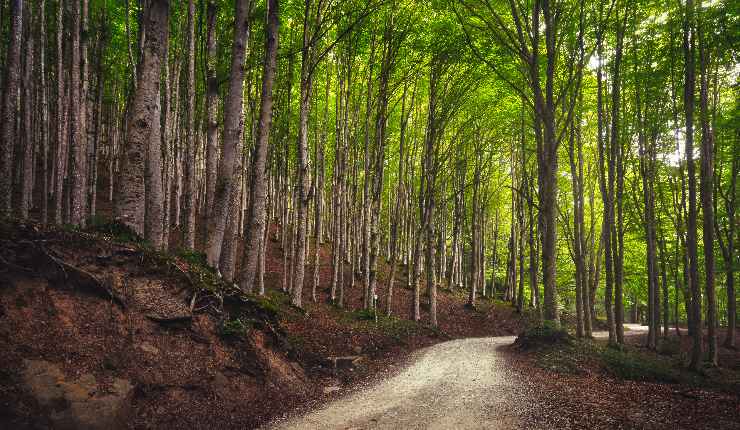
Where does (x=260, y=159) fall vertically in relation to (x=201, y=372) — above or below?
above

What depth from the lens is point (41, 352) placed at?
14.6 feet

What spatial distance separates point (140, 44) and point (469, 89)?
1382 cm

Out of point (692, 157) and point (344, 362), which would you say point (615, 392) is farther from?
point (692, 157)

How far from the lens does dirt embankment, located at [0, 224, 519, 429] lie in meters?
4.31

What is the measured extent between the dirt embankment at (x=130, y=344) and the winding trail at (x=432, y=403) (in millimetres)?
765

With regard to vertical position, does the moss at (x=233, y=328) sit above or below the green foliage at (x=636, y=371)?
above

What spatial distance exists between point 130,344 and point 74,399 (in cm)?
102

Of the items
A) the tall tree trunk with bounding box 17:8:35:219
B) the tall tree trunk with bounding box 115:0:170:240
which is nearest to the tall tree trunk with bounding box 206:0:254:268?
the tall tree trunk with bounding box 115:0:170:240

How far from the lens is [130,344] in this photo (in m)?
5.27

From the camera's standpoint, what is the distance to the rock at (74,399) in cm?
412

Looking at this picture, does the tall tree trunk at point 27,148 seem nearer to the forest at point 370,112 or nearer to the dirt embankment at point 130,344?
the forest at point 370,112

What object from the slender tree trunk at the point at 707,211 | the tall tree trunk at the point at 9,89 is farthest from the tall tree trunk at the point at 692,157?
the tall tree trunk at the point at 9,89

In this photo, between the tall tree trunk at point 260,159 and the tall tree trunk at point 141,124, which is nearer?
the tall tree trunk at point 141,124

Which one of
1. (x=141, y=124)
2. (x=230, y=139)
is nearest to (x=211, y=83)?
(x=230, y=139)
